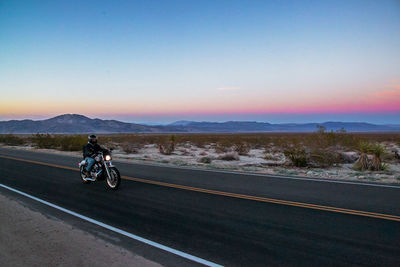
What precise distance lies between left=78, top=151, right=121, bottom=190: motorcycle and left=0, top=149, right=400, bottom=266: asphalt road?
34 centimetres

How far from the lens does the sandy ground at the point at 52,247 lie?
4.56m

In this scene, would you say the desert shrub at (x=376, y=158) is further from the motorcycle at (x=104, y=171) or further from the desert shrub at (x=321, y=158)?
the motorcycle at (x=104, y=171)

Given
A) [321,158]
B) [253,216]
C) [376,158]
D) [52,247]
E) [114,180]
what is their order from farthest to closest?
[321,158], [376,158], [114,180], [253,216], [52,247]

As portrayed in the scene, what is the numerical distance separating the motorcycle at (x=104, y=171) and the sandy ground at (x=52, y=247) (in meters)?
3.13

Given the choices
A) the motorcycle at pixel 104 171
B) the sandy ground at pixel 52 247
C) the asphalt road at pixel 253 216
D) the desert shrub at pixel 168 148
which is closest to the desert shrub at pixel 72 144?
the desert shrub at pixel 168 148

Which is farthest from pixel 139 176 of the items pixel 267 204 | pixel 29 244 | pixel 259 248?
pixel 259 248

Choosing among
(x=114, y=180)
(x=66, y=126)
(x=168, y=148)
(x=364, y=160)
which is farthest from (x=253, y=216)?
(x=66, y=126)

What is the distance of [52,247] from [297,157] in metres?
14.7

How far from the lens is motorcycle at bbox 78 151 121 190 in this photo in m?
9.86

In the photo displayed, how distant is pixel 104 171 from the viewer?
10.5 m

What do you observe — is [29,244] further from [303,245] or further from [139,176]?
[139,176]

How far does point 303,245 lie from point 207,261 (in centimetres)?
170

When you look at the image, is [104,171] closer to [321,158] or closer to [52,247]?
[52,247]

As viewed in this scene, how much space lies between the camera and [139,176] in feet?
42.1
